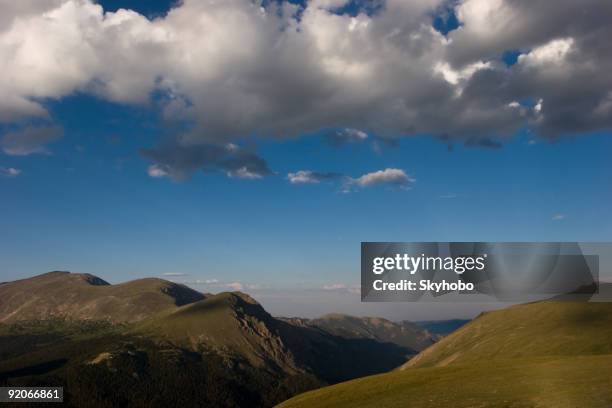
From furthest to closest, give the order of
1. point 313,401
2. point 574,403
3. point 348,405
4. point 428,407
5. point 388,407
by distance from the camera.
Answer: point 313,401
point 348,405
point 388,407
point 428,407
point 574,403

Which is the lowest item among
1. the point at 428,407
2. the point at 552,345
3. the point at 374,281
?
the point at 552,345

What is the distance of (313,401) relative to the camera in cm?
10731

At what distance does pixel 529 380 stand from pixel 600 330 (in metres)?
142

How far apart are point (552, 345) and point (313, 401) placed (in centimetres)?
12665

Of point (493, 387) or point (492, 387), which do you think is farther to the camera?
point (492, 387)

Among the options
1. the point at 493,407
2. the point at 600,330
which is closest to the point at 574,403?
the point at 493,407

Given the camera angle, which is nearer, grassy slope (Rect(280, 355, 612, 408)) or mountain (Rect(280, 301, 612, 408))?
grassy slope (Rect(280, 355, 612, 408))

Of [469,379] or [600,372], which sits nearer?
[600,372]

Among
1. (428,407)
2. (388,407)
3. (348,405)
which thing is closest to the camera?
(428,407)

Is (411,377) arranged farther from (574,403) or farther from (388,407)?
(574,403)

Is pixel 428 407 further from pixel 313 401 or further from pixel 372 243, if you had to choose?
pixel 372 243

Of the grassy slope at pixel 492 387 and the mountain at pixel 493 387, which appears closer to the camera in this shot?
the grassy slope at pixel 492 387

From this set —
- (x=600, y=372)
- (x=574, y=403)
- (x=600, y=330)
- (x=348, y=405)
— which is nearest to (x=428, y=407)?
(x=574, y=403)

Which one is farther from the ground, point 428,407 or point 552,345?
point 428,407
